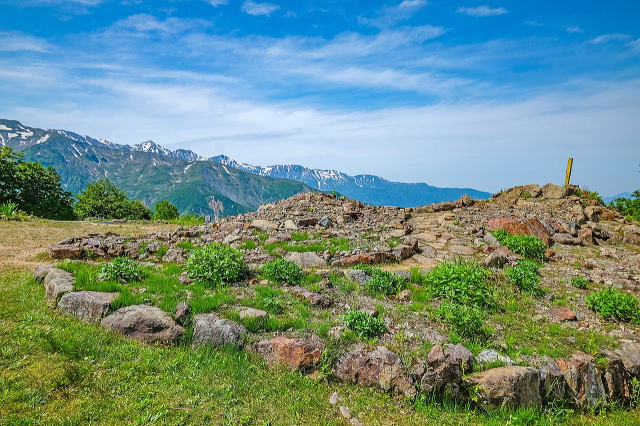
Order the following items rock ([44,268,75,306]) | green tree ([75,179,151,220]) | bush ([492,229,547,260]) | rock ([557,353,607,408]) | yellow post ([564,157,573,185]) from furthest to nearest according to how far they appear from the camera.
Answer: green tree ([75,179,151,220])
yellow post ([564,157,573,185])
bush ([492,229,547,260])
rock ([44,268,75,306])
rock ([557,353,607,408])

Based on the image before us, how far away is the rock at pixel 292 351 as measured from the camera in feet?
25.1

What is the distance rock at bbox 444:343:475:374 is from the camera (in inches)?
297

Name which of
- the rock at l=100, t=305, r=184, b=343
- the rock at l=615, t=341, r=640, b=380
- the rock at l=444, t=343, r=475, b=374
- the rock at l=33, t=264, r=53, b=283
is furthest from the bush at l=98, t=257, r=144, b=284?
the rock at l=615, t=341, r=640, b=380

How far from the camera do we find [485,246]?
16875 millimetres

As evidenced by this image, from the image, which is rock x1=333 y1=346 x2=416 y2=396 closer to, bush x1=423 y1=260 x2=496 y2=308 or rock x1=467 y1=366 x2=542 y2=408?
rock x1=467 y1=366 x2=542 y2=408

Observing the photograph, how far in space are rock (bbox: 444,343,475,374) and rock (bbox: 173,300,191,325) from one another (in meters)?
6.64

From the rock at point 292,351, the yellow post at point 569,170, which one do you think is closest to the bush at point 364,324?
the rock at point 292,351

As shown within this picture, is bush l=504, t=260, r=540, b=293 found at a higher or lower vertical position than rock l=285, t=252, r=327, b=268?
higher

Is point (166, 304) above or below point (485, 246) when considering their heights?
below

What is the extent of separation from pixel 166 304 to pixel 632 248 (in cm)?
2364

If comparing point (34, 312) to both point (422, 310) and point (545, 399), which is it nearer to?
point (422, 310)

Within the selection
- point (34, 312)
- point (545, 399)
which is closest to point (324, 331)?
point (545, 399)

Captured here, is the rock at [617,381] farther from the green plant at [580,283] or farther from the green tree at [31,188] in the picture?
the green tree at [31,188]

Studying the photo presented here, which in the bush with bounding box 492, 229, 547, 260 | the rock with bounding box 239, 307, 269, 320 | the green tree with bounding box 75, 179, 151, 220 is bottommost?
the green tree with bounding box 75, 179, 151, 220
